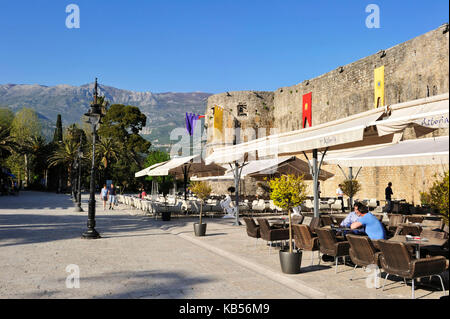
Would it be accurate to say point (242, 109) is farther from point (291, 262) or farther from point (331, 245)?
point (291, 262)

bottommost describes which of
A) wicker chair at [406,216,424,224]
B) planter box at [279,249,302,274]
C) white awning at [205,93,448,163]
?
planter box at [279,249,302,274]

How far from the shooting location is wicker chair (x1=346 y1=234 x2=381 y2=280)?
5.90 meters

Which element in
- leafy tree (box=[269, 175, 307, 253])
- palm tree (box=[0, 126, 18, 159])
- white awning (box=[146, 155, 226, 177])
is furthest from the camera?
palm tree (box=[0, 126, 18, 159])

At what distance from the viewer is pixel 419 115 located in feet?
20.1

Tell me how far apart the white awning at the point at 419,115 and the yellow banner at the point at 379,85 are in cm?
2013

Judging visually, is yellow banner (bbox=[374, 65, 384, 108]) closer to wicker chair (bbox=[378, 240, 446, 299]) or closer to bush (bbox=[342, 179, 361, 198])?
bush (bbox=[342, 179, 361, 198])

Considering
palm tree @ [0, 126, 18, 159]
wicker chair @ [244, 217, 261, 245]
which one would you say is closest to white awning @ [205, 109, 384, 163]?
wicker chair @ [244, 217, 261, 245]

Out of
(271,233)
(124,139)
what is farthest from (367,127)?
(124,139)

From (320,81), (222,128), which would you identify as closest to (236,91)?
(222,128)

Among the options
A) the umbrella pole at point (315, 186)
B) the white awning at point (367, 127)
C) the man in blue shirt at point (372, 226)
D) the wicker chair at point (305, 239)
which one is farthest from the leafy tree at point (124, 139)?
the man in blue shirt at point (372, 226)

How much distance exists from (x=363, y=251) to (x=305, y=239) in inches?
68.3

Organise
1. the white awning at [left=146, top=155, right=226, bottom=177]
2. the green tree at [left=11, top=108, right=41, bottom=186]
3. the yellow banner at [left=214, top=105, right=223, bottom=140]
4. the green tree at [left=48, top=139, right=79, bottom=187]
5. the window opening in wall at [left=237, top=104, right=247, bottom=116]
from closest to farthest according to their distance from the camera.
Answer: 1. the white awning at [left=146, top=155, right=226, bottom=177]
2. the window opening in wall at [left=237, top=104, right=247, bottom=116]
3. the yellow banner at [left=214, top=105, right=223, bottom=140]
4. the green tree at [left=48, top=139, right=79, bottom=187]
5. the green tree at [left=11, top=108, right=41, bottom=186]

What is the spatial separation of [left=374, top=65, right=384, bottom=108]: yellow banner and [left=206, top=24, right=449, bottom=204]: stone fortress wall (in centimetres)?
35

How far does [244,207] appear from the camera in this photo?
19641 mm
